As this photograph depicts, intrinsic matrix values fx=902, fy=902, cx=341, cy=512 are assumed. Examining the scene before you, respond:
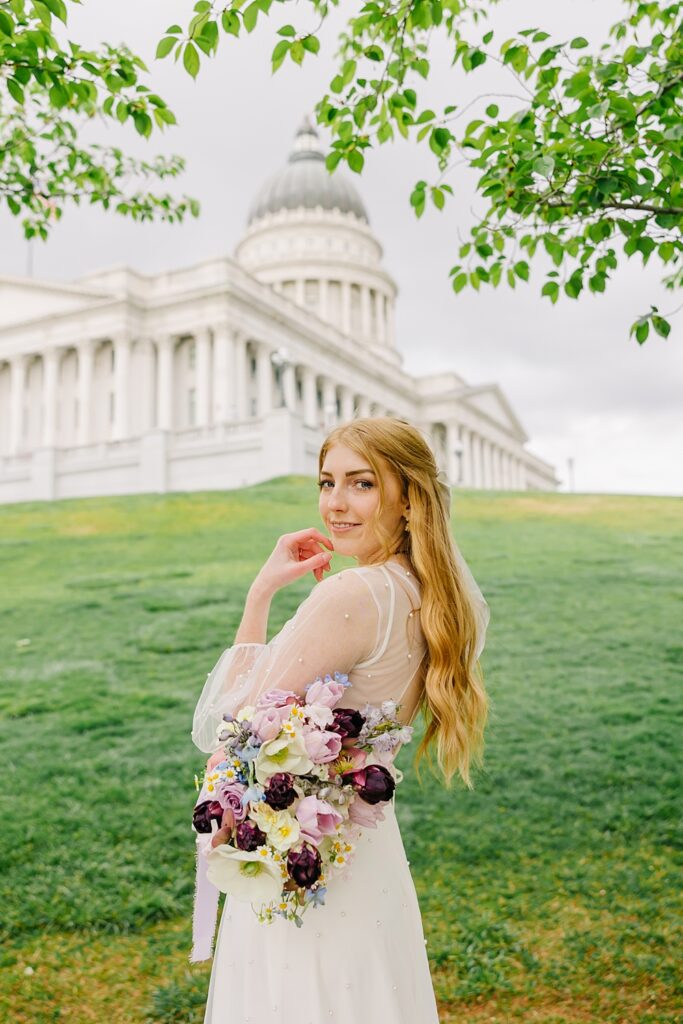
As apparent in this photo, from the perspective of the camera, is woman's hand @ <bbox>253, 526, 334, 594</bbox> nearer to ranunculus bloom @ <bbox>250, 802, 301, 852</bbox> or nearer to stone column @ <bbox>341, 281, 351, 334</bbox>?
ranunculus bloom @ <bbox>250, 802, 301, 852</bbox>

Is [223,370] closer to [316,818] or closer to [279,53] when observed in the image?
[279,53]

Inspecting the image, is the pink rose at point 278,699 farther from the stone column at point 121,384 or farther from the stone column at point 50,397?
the stone column at point 50,397

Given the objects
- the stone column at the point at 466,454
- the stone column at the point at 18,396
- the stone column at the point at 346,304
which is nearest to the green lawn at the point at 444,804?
the stone column at the point at 18,396

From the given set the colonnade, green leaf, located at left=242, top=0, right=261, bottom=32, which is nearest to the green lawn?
green leaf, located at left=242, top=0, right=261, bottom=32

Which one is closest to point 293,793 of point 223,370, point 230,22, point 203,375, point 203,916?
point 203,916

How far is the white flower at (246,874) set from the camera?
218 centimetres

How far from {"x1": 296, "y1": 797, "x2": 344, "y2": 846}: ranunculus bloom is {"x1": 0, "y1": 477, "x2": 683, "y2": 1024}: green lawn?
305 centimetres

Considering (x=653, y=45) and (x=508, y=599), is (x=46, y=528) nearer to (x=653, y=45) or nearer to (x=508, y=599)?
(x=508, y=599)

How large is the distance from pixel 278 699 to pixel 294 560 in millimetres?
663

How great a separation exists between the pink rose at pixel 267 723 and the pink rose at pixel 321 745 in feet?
0.25

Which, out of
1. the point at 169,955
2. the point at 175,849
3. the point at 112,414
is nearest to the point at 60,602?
the point at 175,849

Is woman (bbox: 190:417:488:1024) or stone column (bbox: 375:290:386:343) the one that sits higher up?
stone column (bbox: 375:290:386:343)

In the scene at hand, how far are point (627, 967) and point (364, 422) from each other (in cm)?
398

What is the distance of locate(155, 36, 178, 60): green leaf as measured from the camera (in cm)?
417
